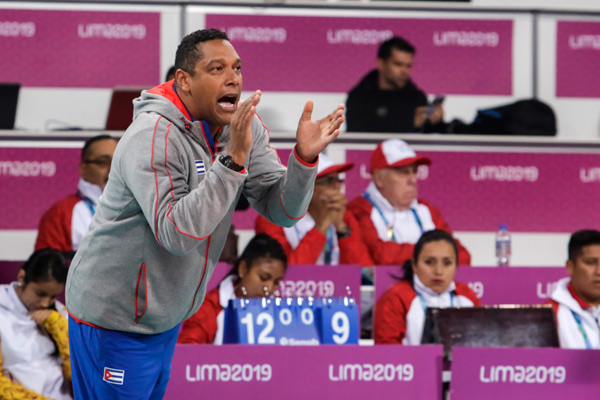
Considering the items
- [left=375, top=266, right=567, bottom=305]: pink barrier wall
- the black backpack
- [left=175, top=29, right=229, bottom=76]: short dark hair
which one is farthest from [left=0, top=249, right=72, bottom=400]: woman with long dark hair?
the black backpack

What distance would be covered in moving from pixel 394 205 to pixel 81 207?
6.13 ft

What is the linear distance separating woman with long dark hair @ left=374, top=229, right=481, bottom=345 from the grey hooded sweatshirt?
1.99m

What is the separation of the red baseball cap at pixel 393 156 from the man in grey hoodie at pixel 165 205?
288cm

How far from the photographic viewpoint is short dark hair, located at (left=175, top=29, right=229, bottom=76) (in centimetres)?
235

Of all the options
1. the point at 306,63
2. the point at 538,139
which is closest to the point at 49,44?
the point at 306,63

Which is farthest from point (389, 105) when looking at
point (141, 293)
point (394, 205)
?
point (141, 293)

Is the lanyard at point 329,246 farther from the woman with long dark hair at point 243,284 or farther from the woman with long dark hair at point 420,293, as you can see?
the woman with long dark hair at point 243,284

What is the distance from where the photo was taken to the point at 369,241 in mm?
5363

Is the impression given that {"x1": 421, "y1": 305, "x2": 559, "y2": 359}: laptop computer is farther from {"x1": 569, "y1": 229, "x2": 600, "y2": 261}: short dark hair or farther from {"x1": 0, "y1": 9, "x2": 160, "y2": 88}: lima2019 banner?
{"x1": 0, "y1": 9, "x2": 160, "y2": 88}: lima2019 banner

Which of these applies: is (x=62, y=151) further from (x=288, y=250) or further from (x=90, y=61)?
(x=288, y=250)

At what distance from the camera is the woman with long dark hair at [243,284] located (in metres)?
4.24

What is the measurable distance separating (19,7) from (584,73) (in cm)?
401

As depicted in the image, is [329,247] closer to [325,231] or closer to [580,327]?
[325,231]

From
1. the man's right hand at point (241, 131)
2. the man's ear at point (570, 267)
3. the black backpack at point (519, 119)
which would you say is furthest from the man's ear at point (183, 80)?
the black backpack at point (519, 119)
